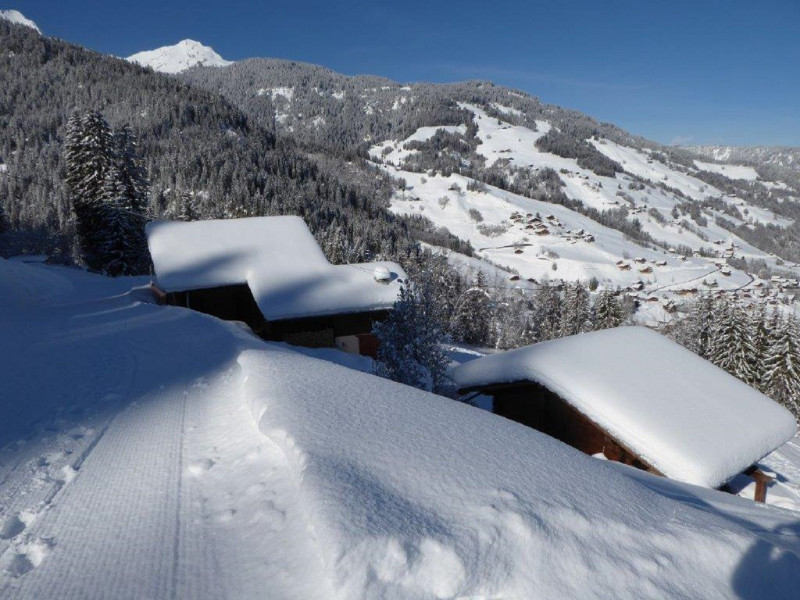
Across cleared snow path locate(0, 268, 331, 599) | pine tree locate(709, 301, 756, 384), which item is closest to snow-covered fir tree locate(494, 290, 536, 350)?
pine tree locate(709, 301, 756, 384)

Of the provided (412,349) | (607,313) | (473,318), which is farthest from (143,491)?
(473,318)

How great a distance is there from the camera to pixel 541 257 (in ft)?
422

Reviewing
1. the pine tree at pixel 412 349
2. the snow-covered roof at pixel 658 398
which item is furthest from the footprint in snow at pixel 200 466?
the snow-covered roof at pixel 658 398

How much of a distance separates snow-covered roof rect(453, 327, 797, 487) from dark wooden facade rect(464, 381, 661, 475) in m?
0.73

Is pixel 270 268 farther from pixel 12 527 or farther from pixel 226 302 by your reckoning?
pixel 12 527

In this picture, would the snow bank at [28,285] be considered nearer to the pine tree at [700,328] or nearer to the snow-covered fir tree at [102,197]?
the snow-covered fir tree at [102,197]

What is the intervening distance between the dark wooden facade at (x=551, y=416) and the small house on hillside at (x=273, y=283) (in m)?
6.71

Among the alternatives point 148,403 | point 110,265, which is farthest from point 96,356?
point 110,265

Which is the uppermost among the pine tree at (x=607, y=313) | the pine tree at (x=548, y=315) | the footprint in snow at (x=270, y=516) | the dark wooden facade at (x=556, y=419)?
the footprint in snow at (x=270, y=516)

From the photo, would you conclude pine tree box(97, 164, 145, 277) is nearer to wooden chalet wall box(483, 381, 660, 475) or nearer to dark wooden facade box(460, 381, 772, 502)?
dark wooden facade box(460, 381, 772, 502)

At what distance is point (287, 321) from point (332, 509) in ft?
53.2

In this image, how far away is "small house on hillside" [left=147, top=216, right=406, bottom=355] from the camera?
746 inches

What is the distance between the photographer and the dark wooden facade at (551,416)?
12125 mm

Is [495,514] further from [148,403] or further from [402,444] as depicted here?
[148,403]
